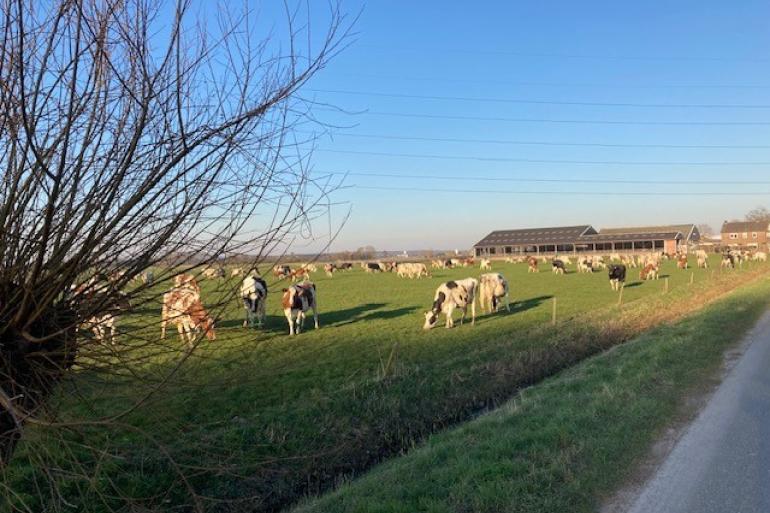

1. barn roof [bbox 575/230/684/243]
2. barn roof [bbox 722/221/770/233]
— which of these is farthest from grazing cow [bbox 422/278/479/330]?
barn roof [bbox 722/221/770/233]

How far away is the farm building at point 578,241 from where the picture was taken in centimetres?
8881

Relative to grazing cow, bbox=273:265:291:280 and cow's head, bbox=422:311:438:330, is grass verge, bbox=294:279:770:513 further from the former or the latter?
cow's head, bbox=422:311:438:330

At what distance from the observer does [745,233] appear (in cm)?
11562

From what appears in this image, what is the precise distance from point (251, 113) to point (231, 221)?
0.58 meters

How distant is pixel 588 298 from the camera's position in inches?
1062

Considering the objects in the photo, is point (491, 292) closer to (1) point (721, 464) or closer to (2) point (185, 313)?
(1) point (721, 464)

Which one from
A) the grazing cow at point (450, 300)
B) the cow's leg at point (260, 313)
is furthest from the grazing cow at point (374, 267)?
the cow's leg at point (260, 313)

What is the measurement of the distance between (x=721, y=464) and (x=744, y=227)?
432 feet

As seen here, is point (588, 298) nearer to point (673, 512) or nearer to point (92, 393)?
point (673, 512)

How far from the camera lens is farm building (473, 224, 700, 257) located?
88.8 m

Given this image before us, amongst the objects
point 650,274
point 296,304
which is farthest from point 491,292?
point 650,274

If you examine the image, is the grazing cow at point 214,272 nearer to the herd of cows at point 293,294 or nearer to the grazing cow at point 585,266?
the herd of cows at point 293,294

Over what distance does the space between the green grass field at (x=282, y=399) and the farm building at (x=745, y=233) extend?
354 ft

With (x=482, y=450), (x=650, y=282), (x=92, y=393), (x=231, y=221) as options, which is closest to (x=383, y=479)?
(x=482, y=450)
